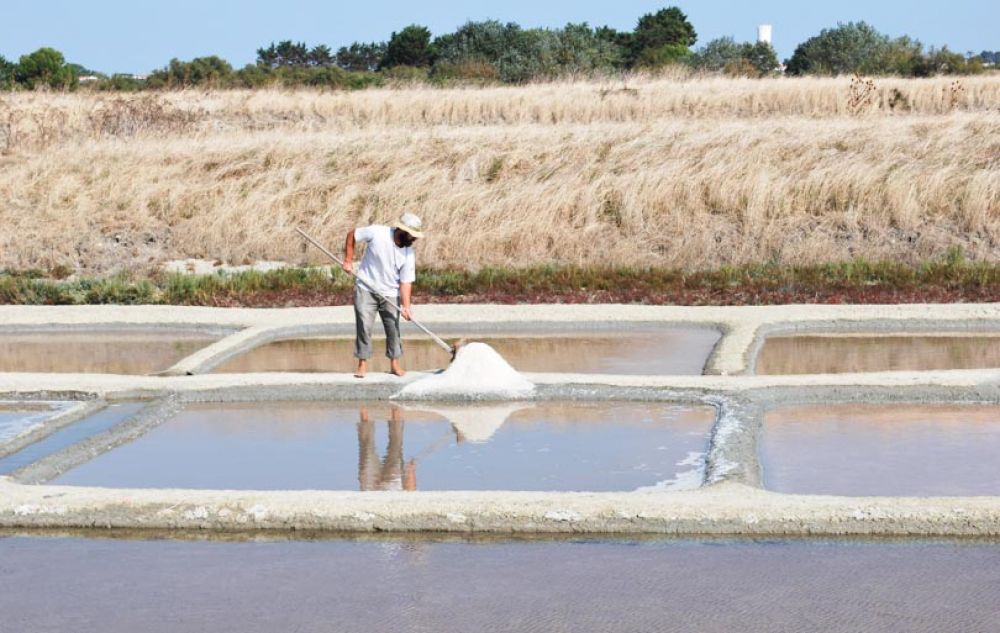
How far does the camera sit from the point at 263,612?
596 cm

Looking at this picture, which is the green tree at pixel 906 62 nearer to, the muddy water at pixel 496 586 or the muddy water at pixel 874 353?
the muddy water at pixel 874 353

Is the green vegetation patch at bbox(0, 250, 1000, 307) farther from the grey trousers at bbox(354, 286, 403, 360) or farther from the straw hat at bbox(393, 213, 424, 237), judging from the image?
the straw hat at bbox(393, 213, 424, 237)

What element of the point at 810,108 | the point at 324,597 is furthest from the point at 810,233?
the point at 324,597

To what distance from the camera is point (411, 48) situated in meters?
67.5

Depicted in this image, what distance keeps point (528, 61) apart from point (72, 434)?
42.0 m

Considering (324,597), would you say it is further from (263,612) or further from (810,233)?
(810,233)

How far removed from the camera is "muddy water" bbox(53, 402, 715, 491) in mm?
8125

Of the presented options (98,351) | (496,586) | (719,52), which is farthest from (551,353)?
(719,52)

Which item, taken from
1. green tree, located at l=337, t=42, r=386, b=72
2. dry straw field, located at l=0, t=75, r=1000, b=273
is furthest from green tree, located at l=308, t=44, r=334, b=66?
dry straw field, located at l=0, t=75, r=1000, b=273

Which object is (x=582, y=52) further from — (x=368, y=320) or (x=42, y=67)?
(x=368, y=320)

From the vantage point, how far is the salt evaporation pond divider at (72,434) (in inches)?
343

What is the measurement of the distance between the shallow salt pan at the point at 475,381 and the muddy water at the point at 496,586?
11.1 feet

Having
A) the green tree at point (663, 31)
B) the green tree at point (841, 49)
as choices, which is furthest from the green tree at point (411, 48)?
the green tree at point (841, 49)

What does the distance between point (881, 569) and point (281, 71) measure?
48.9 m
